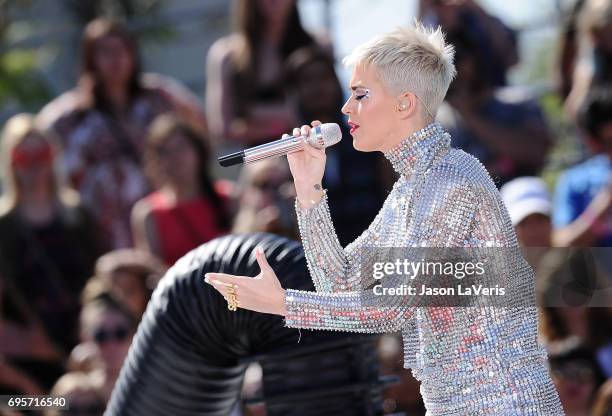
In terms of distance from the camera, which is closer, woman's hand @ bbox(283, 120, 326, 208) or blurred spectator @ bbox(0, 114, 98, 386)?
woman's hand @ bbox(283, 120, 326, 208)

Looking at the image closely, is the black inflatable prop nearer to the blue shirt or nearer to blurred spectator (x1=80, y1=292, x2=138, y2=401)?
blurred spectator (x1=80, y1=292, x2=138, y2=401)

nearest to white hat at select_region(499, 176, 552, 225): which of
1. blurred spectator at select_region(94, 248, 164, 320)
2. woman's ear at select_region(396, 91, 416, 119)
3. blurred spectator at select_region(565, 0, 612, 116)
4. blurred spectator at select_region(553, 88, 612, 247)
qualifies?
blurred spectator at select_region(553, 88, 612, 247)

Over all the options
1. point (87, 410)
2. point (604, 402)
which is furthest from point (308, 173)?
point (87, 410)

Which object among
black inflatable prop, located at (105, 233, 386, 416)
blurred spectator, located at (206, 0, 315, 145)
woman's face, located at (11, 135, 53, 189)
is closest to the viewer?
black inflatable prop, located at (105, 233, 386, 416)

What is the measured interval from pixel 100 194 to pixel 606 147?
3.21 meters

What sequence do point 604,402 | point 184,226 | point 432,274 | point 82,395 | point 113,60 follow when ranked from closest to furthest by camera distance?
point 432,274
point 604,402
point 82,395
point 184,226
point 113,60

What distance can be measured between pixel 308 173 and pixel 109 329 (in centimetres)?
379

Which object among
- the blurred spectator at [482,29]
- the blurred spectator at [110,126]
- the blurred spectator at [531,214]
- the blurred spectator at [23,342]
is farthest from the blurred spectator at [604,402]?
the blurred spectator at [110,126]

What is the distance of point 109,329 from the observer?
275 inches

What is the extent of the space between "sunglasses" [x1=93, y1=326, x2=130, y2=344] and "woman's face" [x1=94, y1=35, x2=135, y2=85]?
6.52ft

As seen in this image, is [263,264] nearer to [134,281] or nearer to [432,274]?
[432,274]

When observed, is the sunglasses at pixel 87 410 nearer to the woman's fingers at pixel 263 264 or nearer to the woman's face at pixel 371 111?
the woman's fingers at pixel 263 264

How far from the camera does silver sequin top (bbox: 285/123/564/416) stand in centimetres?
333

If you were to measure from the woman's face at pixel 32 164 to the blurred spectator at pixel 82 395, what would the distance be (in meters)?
1.54
